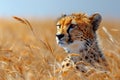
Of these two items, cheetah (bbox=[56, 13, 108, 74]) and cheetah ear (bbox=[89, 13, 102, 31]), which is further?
cheetah ear (bbox=[89, 13, 102, 31])

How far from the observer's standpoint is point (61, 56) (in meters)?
5.70

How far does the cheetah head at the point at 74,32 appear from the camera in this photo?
453 centimetres

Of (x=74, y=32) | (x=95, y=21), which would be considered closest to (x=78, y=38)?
(x=74, y=32)

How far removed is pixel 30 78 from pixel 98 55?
3.82 feet

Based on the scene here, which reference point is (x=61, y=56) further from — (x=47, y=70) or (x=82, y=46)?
(x=47, y=70)

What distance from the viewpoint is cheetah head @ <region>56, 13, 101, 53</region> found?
4531mm

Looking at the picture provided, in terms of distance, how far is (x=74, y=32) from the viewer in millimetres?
4660

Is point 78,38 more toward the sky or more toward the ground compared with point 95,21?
more toward the ground

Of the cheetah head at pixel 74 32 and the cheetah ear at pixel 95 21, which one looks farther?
the cheetah ear at pixel 95 21

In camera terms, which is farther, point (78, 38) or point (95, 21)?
point (95, 21)

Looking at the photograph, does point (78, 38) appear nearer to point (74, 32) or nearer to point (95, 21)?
point (74, 32)

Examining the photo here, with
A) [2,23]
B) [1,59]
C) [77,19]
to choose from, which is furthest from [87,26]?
[2,23]

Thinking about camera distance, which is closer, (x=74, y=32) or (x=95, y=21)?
(x=74, y=32)

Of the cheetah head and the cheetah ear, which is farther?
the cheetah ear
